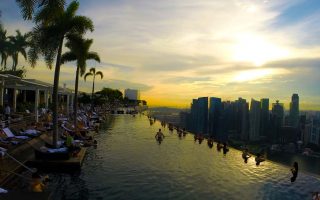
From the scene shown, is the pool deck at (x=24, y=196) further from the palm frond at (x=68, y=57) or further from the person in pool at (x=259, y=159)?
the palm frond at (x=68, y=57)

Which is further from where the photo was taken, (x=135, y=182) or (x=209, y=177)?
(x=209, y=177)

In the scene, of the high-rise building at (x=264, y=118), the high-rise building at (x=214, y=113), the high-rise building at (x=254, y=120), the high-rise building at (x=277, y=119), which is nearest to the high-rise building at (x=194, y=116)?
the high-rise building at (x=214, y=113)

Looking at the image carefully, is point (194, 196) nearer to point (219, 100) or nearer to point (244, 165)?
point (244, 165)

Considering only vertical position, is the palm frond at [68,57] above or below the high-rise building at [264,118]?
above

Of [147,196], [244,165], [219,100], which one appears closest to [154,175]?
[147,196]

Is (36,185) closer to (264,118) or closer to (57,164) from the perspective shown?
(57,164)

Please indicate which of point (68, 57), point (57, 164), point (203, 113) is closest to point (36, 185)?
point (57, 164)
